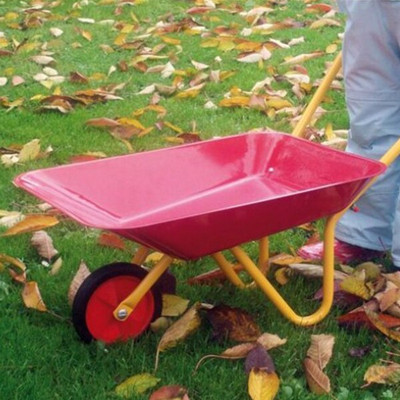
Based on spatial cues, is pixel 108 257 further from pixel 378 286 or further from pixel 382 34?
pixel 382 34

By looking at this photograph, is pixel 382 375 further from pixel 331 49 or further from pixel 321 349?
pixel 331 49

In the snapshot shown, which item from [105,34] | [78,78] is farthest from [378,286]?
[105,34]

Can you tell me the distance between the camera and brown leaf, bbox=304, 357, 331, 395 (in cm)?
223

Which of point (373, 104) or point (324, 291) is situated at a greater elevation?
point (373, 104)

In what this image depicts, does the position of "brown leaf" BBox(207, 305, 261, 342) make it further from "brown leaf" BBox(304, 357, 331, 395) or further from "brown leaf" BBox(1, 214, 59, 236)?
"brown leaf" BBox(1, 214, 59, 236)

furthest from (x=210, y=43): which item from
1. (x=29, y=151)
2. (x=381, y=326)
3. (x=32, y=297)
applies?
(x=381, y=326)

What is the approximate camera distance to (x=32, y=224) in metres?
3.09

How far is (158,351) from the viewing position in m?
2.37

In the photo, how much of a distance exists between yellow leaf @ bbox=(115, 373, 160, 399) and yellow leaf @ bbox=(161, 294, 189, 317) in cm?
31

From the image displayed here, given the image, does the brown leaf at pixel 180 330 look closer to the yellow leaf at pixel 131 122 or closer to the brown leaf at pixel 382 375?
the brown leaf at pixel 382 375

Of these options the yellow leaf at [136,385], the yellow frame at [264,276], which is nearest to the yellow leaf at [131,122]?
the yellow frame at [264,276]

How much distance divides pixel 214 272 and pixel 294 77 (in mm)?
2213

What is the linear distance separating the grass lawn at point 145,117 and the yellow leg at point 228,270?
0.04 meters

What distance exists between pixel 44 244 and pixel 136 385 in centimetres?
88
